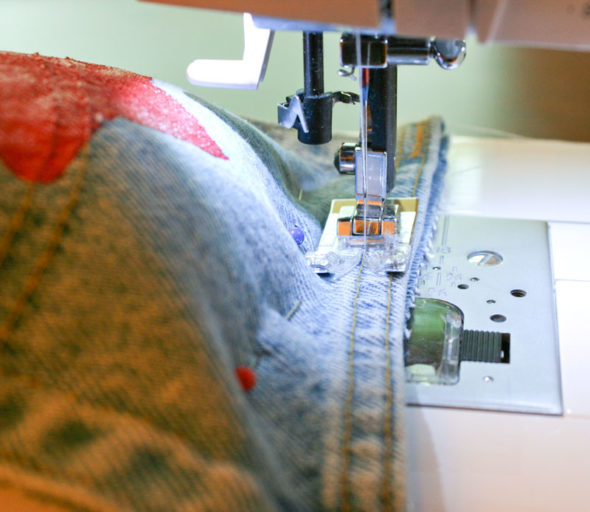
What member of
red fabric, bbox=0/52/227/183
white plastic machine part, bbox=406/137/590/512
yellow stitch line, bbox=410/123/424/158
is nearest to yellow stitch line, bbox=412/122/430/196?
yellow stitch line, bbox=410/123/424/158

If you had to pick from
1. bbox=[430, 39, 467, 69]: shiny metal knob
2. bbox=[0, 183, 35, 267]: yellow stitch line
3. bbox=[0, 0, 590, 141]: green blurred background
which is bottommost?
bbox=[0, 183, 35, 267]: yellow stitch line

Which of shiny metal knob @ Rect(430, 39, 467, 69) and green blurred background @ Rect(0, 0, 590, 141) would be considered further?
green blurred background @ Rect(0, 0, 590, 141)

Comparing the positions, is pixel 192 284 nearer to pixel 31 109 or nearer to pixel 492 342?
pixel 31 109

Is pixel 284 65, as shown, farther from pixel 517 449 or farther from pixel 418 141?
pixel 517 449

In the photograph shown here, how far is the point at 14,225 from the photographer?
1.92 ft

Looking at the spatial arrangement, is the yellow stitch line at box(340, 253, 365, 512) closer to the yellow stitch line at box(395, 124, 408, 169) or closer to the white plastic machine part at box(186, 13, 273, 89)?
the white plastic machine part at box(186, 13, 273, 89)

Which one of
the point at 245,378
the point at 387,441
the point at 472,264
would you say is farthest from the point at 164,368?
the point at 472,264

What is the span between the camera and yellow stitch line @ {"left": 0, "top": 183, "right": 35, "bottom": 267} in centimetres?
58

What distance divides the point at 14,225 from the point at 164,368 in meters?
0.17

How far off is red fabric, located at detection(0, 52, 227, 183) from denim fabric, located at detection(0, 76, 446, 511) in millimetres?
18

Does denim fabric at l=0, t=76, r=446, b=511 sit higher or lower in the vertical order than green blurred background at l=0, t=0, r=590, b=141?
lower

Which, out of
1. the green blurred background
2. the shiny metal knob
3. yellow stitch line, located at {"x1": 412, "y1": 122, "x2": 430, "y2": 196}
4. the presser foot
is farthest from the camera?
the green blurred background

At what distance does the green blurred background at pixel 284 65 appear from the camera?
1.48 m

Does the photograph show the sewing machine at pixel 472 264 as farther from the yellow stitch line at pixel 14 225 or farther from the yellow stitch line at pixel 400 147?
the yellow stitch line at pixel 14 225
